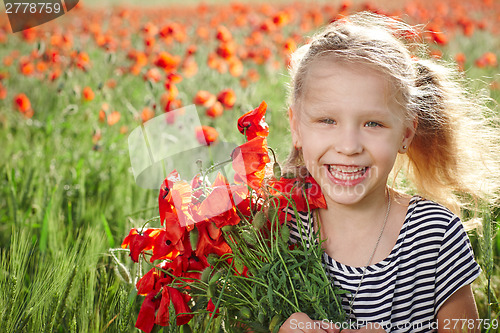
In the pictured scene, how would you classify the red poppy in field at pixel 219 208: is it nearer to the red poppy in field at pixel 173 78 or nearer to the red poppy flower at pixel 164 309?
the red poppy flower at pixel 164 309

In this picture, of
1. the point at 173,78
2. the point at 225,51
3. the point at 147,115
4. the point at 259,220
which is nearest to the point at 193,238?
the point at 259,220

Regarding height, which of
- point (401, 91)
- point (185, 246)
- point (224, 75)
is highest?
point (401, 91)

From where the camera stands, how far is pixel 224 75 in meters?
3.22

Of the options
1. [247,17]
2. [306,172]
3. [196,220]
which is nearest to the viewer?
[196,220]

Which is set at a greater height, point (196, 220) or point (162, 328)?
point (196, 220)

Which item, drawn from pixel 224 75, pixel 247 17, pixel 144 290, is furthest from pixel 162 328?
pixel 247 17

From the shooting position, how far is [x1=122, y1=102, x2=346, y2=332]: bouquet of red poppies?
103 cm

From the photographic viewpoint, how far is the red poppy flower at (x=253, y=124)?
1.11 m

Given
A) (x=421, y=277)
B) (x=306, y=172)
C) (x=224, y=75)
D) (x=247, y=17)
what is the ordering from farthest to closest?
1. (x=247, y=17)
2. (x=224, y=75)
3. (x=306, y=172)
4. (x=421, y=277)

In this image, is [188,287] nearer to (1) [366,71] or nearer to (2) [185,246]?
(2) [185,246]

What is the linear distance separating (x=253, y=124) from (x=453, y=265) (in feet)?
1.69

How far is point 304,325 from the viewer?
101 cm

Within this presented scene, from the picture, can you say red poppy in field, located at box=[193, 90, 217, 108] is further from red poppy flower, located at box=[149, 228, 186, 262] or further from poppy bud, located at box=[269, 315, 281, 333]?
poppy bud, located at box=[269, 315, 281, 333]

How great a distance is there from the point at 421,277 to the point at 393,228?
12 centimetres
